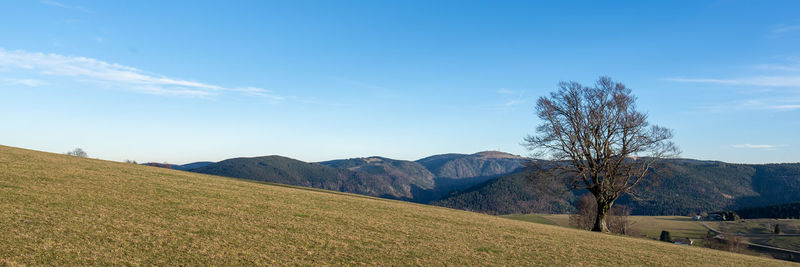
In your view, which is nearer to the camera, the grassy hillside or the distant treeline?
the grassy hillside

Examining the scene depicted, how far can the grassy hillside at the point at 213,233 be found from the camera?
9.60 metres

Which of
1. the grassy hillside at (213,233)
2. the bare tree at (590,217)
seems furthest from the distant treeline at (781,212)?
the grassy hillside at (213,233)

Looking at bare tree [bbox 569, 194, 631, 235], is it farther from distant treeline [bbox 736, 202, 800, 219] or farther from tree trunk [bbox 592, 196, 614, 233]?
distant treeline [bbox 736, 202, 800, 219]

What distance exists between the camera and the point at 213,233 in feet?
39.5

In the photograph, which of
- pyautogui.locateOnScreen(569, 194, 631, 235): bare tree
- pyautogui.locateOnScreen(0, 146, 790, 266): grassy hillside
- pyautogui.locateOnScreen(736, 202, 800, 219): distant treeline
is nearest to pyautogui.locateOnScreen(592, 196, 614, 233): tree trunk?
pyautogui.locateOnScreen(0, 146, 790, 266): grassy hillside

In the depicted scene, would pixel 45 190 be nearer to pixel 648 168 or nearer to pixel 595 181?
pixel 595 181

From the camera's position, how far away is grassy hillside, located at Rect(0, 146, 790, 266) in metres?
9.60

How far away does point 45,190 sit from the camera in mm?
15289

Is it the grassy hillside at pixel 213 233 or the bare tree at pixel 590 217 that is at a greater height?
the grassy hillside at pixel 213 233

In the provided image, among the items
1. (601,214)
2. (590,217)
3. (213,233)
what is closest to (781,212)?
(590,217)

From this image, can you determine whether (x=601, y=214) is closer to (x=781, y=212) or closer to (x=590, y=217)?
(x=590, y=217)

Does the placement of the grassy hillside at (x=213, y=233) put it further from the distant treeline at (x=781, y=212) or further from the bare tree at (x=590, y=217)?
the distant treeline at (x=781, y=212)

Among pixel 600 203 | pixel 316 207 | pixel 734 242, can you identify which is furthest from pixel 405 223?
pixel 734 242

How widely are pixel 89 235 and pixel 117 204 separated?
4712 mm
